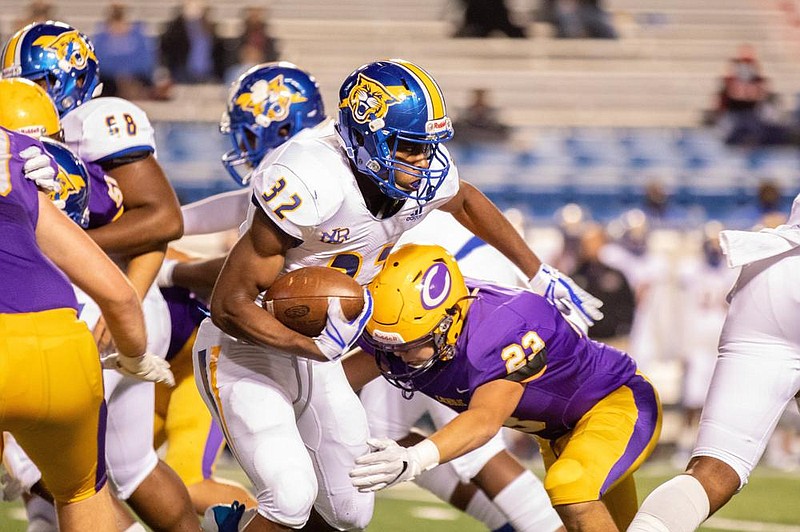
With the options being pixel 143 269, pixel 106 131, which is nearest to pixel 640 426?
pixel 143 269

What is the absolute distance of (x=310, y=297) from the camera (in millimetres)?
3414

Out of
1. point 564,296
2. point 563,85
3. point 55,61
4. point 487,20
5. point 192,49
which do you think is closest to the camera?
point 564,296

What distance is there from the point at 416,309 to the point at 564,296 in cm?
92

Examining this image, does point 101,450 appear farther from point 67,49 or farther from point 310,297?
point 67,49

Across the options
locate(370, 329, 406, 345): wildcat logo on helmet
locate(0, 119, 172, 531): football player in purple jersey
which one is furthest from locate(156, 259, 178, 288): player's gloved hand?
A: locate(0, 119, 172, 531): football player in purple jersey

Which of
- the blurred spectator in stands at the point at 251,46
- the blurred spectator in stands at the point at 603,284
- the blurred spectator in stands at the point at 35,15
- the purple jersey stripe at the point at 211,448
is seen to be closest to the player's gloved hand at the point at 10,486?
the purple jersey stripe at the point at 211,448

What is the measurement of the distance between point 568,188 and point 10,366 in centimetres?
904

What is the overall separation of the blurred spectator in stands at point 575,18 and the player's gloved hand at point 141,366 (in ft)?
33.8

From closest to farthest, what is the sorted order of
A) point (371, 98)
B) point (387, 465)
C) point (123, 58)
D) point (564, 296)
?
point (387, 465) < point (371, 98) < point (564, 296) < point (123, 58)

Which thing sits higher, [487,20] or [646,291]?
[487,20]

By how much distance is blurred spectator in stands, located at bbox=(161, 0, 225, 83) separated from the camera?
1161 cm

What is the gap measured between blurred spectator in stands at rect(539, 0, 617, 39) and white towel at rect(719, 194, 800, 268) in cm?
979

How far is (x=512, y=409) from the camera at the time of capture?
3.46 meters

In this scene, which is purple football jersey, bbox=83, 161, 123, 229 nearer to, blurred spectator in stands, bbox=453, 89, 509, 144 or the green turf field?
the green turf field
